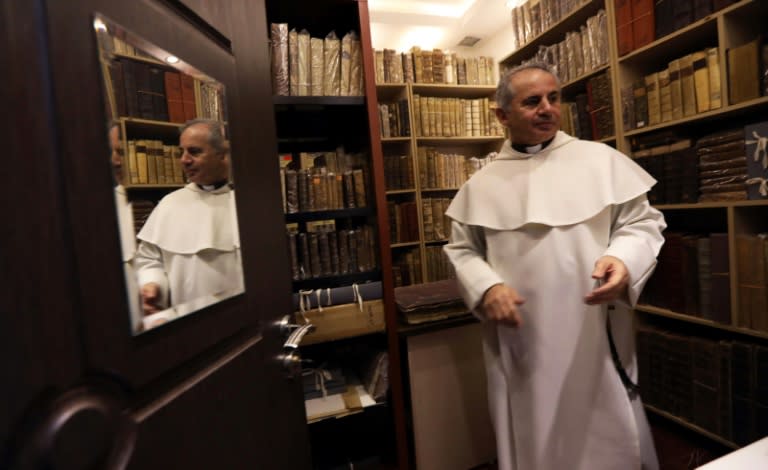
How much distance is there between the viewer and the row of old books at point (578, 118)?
1.96 meters

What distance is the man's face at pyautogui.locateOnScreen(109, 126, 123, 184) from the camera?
395 mm

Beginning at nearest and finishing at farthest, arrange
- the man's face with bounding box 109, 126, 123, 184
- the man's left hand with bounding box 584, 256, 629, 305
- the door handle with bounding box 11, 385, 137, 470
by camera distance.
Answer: the door handle with bounding box 11, 385, 137, 470 → the man's face with bounding box 109, 126, 123, 184 → the man's left hand with bounding box 584, 256, 629, 305

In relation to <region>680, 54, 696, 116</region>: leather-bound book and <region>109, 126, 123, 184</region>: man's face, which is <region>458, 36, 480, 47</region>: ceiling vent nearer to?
<region>680, 54, 696, 116</region>: leather-bound book

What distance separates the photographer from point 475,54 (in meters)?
3.30

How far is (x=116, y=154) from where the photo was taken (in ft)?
1.32

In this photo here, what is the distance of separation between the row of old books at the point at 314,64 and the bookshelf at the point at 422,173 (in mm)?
1281

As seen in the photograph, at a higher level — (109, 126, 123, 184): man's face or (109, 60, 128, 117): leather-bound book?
(109, 60, 128, 117): leather-bound book

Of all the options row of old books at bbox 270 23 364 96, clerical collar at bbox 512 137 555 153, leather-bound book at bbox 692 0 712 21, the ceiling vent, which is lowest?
clerical collar at bbox 512 137 555 153

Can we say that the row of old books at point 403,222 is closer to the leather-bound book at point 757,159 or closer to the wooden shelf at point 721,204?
the wooden shelf at point 721,204

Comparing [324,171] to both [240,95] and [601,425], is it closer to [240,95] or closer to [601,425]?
[240,95]

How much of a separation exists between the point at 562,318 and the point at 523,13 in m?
2.01

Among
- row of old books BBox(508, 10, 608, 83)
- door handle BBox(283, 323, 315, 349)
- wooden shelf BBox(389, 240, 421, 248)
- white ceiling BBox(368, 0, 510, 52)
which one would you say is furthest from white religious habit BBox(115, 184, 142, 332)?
white ceiling BBox(368, 0, 510, 52)

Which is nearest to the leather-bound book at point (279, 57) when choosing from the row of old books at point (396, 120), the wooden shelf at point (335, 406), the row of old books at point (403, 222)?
the wooden shelf at point (335, 406)

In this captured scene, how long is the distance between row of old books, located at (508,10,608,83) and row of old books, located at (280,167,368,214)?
110 centimetres
